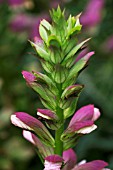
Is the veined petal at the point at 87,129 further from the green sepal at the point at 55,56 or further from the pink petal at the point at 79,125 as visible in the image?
the green sepal at the point at 55,56

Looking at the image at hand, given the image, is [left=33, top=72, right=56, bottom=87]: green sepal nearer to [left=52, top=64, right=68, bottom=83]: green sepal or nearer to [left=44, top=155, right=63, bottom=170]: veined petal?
[left=52, top=64, right=68, bottom=83]: green sepal

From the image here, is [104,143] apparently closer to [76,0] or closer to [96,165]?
[76,0]

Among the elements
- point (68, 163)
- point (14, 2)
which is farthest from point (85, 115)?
point (14, 2)

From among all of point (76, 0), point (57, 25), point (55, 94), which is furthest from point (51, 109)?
point (76, 0)

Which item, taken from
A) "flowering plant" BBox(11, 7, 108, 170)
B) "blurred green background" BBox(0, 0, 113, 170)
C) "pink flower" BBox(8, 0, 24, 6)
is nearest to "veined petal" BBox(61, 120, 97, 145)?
"flowering plant" BBox(11, 7, 108, 170)

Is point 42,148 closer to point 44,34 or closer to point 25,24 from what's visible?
point 44,34

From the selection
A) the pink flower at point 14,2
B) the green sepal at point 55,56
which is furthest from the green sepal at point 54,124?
the pink flower at point 14,2
